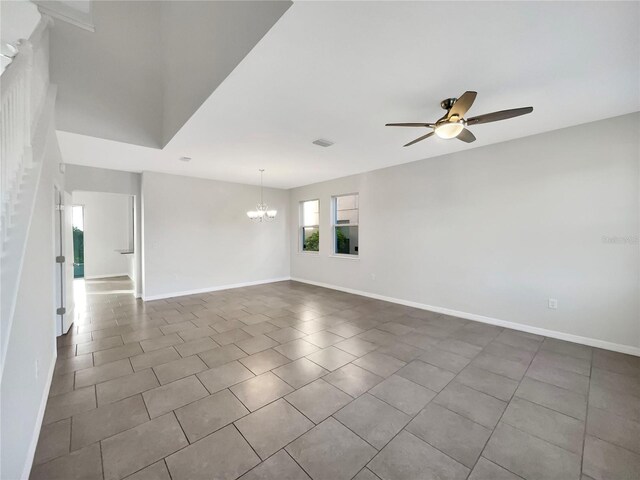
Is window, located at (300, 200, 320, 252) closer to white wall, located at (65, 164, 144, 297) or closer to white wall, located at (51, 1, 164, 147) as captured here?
white wall, located at (65, 164, 144, 297)

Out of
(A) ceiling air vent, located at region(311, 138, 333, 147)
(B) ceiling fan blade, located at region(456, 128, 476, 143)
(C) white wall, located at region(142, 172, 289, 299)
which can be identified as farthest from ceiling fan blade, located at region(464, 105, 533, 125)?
(C) white wall, located at region(142, 172, 289, 299)

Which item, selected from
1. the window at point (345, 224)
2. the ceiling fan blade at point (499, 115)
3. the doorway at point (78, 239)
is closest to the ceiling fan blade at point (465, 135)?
the ceiling fan blade at point (499, 115)

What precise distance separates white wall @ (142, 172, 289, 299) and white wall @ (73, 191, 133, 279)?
149 inches

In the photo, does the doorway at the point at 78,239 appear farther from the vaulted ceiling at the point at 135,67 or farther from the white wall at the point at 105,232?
the vaulted ceiling at the point at 135,67

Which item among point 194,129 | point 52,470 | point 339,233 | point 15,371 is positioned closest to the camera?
point 15,371

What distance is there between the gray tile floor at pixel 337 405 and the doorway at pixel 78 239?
565cm

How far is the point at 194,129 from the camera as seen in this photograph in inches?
130

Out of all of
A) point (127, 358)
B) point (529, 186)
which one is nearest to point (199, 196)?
point (127, 358)

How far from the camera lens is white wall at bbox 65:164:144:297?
503 centimetres

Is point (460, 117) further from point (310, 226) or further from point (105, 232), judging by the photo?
point (105, 232)

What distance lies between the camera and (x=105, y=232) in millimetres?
8438

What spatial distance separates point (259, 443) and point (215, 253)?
5176mm

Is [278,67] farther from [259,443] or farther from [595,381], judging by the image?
[595,381]

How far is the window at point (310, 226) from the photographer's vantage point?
720cm
